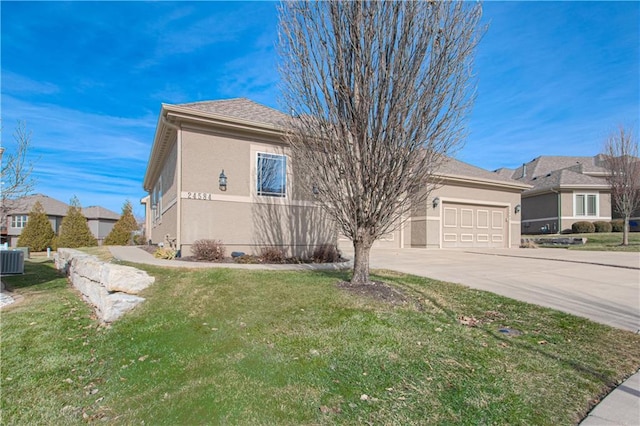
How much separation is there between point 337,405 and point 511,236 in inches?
775

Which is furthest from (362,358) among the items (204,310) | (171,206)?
(171,206)

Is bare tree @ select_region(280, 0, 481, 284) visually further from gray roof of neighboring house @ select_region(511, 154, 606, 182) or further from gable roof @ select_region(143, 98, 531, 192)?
gray roof of neighboring house @ select_region(511, 154, 606, 182)

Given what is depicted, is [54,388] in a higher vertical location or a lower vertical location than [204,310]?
lower

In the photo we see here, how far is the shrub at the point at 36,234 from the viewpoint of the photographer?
24516 millimetres

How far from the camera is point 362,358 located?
11.9 feet

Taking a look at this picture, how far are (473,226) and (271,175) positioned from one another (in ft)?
40.5

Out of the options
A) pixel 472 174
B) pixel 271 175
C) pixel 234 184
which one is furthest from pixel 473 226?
pixel 234 184

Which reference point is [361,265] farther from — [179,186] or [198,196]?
[179,186]

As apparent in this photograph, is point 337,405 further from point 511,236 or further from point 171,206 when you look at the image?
point 511,236

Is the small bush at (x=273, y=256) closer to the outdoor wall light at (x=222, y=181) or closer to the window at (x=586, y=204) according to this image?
the outdoor wall light at (x=222, y=181)

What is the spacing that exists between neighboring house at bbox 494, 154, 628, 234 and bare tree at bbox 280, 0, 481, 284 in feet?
74.8

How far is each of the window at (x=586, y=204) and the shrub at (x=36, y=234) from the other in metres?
38.1

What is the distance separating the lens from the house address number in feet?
32.4

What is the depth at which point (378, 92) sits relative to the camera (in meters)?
5.59
